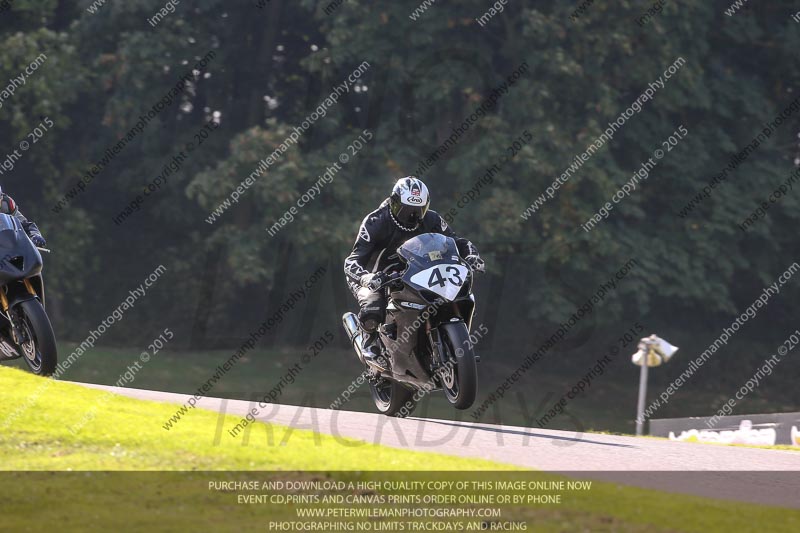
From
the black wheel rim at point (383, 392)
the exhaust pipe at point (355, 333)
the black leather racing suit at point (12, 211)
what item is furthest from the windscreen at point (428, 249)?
the black leather racing suit at point (12, 211)

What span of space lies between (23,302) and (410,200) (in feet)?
12.3

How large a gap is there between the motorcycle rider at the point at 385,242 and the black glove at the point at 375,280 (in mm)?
18

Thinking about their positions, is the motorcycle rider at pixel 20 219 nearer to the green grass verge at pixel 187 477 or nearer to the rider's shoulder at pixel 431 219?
the green grass verge at pixel 187 477

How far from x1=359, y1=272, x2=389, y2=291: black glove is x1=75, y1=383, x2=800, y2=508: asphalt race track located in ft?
4.37

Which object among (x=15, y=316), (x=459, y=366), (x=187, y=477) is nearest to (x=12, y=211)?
(x=15, y=316)

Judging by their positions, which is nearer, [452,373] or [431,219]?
[452,373]

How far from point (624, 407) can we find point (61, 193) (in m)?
15.1

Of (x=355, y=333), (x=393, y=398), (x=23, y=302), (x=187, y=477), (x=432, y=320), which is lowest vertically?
(x=187, y=477)

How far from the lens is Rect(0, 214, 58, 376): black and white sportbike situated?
11.6 metres

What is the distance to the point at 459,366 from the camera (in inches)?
422

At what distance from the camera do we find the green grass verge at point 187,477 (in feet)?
25.5

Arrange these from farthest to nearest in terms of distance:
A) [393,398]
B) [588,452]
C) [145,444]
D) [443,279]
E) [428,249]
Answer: [393,398], [428,249], [443,279], [588,452], [145,444]

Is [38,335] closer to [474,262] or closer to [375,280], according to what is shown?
[375,280]

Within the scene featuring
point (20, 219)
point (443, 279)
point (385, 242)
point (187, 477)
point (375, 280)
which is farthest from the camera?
point (20, 219)
